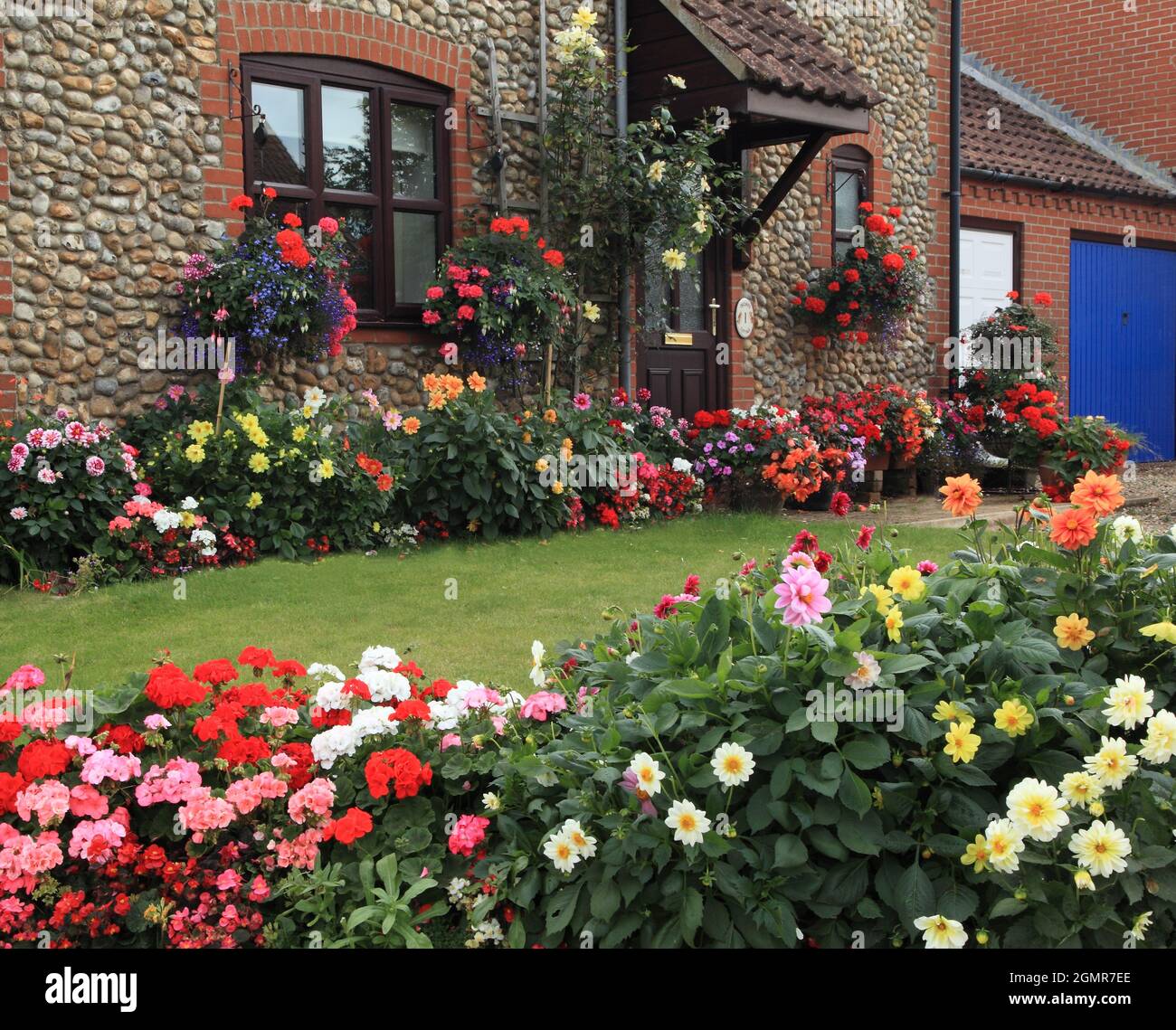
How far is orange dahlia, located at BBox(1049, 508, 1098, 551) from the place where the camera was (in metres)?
2.79

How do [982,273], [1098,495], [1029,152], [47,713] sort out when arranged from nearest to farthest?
[1098,495]
[47,713]
[982,273]
[1029,152]

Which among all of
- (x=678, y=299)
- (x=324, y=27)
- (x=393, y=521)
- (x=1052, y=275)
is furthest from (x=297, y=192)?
(x=1052, y=275)

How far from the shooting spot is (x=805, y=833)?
249 centimetres

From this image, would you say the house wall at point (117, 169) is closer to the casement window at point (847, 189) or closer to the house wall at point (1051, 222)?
the casement window at point (847, 189)

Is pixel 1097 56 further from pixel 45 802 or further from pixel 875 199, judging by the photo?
pixel 45 802

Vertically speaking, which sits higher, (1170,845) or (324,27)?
(324,27)

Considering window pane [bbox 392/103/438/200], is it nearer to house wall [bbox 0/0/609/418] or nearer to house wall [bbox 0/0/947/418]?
house wall [bbox 0/0/947/418]

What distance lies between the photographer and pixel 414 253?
907 cm

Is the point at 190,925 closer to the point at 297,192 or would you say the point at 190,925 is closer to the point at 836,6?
the point at 297,192

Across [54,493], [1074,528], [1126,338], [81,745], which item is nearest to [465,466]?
[54,493]

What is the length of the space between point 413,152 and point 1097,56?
11876mm

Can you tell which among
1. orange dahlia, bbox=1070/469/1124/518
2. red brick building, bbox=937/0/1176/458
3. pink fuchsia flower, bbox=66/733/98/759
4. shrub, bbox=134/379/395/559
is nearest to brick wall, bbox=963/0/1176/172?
red brick building, bbox=937/0/1176/458
